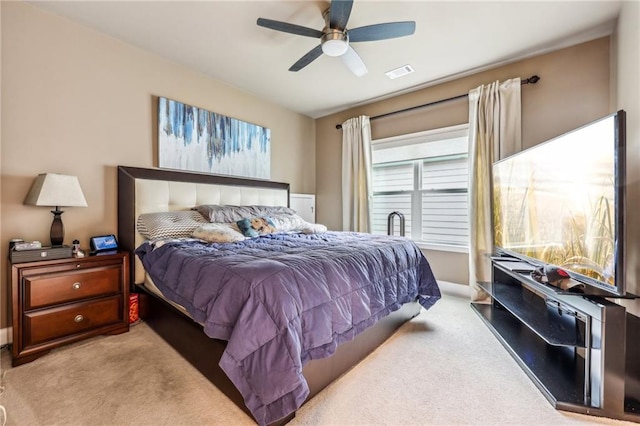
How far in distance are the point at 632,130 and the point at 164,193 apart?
3942 mm

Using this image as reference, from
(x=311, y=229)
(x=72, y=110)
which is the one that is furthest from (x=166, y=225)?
(x=311, y=229)

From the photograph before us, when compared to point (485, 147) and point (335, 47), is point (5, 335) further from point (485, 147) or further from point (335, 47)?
point (485, 147)

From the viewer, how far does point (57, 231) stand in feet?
6.74

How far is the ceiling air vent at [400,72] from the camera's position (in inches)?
120

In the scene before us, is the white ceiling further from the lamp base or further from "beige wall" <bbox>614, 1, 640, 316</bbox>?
the lamp base

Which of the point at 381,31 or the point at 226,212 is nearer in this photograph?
the point at 381,31

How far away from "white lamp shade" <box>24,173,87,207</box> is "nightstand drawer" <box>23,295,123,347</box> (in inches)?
30.4

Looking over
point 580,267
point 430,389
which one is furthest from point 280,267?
point 580,267

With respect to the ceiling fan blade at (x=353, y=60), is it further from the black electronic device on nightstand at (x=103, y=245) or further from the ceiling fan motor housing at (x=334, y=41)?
the black electronic device on nightstand at (x=103, y=245)

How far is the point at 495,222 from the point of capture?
2682 millimetres

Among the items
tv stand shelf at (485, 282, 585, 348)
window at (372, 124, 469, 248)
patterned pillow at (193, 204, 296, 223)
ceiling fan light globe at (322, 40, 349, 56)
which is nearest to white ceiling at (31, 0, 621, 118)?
ceiling fan light globe at (322, 40, 349, 56)

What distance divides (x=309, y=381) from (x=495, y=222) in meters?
2.37

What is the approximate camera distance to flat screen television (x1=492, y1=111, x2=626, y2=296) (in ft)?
4.30

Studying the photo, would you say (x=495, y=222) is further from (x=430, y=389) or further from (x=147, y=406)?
(x=147, y=406)
